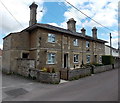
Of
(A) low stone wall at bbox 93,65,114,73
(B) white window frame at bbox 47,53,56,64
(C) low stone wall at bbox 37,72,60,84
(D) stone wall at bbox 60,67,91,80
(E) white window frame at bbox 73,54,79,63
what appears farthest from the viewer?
(E) white window frame at bbox 73,54,79,63

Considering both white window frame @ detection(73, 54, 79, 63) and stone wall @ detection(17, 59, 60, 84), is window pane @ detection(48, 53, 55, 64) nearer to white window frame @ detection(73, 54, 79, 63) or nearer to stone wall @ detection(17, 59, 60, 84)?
stone wall @ detection(17, 59, 60, 84)

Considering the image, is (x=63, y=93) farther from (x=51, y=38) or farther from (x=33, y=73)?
(x=51, y=38)

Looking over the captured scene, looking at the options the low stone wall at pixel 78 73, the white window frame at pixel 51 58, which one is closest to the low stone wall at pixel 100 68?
the low stone wall at pixel 78 73

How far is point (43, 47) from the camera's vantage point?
1526cm

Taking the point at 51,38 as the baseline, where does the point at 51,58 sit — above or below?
below

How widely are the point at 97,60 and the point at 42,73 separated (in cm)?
1858

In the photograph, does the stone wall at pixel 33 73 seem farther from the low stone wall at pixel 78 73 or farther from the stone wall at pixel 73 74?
the low stone wall at pixel 78 73

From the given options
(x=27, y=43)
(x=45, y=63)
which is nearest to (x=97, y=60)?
(x=45, y=63)

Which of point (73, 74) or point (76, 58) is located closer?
point (73, 74)

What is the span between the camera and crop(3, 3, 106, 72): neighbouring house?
15.2 meters

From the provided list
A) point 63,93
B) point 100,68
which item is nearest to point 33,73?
point 63,93

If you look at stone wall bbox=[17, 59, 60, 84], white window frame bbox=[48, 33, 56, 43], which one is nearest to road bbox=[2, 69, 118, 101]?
stone wall bbox=[17, 59, 60, 84]

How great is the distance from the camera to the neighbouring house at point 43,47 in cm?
1516

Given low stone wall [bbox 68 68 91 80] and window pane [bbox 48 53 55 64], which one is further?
window pane [bbox 48 53 55 64]
